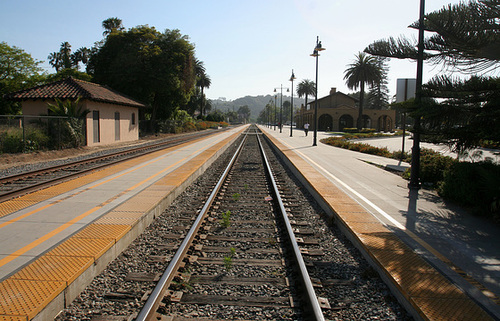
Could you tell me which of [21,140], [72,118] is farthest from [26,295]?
[72,118]

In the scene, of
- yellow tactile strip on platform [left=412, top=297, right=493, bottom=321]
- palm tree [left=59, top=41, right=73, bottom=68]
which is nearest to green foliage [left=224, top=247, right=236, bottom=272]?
yellow tactile strip on platform [left=412, top=297, right=493, bottom=321]

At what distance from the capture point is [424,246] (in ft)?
17.4

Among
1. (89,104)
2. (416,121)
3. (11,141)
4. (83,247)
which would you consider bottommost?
(83,247)

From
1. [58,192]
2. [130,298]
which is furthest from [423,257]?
[58,192]

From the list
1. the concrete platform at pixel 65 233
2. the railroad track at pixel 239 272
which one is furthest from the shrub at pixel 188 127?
the railroad track at pixel 239 272

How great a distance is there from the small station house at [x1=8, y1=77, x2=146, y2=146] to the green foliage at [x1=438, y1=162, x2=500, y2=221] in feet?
71.1

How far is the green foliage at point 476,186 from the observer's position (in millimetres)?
6133

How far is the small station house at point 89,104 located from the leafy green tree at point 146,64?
888cm

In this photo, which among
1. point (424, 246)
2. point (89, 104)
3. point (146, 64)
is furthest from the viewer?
point (146, 64)

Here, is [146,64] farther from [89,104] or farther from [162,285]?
[162,285]

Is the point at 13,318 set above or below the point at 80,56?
below

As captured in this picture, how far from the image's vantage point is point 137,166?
13328 millimetres

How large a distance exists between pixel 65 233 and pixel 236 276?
2840mm

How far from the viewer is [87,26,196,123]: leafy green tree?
3731cm
